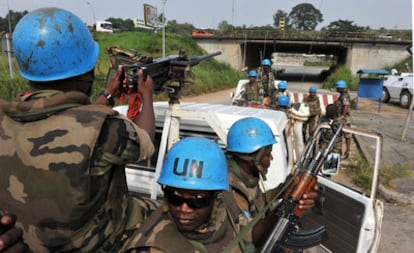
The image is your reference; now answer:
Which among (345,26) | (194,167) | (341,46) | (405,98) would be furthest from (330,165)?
(345,26)

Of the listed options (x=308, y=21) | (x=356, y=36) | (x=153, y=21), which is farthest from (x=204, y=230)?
(x=308, y=21)

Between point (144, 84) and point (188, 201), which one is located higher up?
point (144, 84)

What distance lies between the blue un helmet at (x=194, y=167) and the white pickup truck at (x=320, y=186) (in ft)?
3.79

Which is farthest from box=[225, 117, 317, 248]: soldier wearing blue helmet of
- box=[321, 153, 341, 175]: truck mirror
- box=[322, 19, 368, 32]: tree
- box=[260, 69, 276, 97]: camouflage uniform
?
box=[322, 19, 368, 32]: tree

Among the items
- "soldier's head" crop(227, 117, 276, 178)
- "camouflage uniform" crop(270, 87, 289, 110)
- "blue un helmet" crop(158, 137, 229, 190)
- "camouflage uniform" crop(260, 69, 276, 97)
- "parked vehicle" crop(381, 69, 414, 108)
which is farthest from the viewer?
"parked vehicle" crop(381, 69, 414, 108)

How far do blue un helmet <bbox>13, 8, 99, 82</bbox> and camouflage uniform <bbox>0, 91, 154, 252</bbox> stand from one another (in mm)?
109

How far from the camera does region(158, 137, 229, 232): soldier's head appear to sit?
163 cm

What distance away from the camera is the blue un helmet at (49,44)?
1.44m

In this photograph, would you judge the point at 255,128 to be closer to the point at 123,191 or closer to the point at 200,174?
the point at 200,174

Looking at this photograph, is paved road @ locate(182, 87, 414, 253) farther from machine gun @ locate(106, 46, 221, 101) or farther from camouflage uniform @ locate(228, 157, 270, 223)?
machine gun @ locate(106, 46, 221, 101)

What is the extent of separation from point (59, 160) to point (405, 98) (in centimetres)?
2074

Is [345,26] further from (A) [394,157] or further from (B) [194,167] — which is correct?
(B) [194,167]

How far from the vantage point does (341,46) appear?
106 ft

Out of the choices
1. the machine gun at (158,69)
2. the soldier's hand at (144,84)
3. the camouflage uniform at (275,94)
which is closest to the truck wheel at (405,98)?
the camouflage uniform at (275,94)
